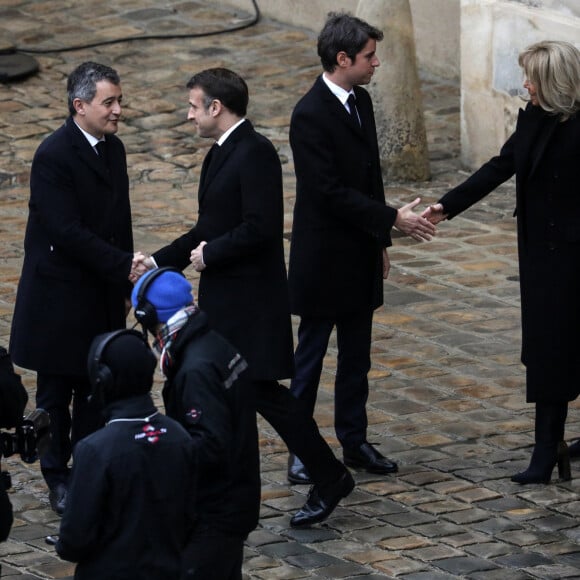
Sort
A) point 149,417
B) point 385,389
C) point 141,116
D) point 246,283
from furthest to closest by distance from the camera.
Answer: point 141,116 < point 385,389 < point 246,283 < point 149,417

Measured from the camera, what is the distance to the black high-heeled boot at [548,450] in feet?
22.1

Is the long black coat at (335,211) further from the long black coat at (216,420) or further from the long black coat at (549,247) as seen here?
the long black coat at (216,420)

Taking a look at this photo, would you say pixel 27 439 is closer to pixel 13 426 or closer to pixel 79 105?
pixel 13 426

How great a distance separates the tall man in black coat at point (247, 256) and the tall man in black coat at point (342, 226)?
46cm

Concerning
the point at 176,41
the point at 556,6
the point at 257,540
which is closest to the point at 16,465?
the point at 257,540

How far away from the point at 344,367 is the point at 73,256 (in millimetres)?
1268

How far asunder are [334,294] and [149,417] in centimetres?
238

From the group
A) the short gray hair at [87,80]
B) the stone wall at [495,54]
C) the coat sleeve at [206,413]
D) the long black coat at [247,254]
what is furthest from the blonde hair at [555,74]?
the stone wall at [495,54]

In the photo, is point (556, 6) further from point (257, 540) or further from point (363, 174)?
point (257, 540)

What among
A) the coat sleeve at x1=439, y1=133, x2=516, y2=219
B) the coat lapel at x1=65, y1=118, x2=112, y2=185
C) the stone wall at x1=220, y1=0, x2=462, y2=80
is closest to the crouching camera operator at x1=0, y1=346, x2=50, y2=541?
the coat lapel at x1=65, y1=118, x2=112, y2=185

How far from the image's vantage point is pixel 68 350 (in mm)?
6457

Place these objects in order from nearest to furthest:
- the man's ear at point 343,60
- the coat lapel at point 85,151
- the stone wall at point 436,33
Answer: the coat lapel at point 85,151, the man's ear at point 343,60, the stone wall at point 436,33

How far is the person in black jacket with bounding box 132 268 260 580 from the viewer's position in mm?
4738

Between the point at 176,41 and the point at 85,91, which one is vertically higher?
the point at 85,91
